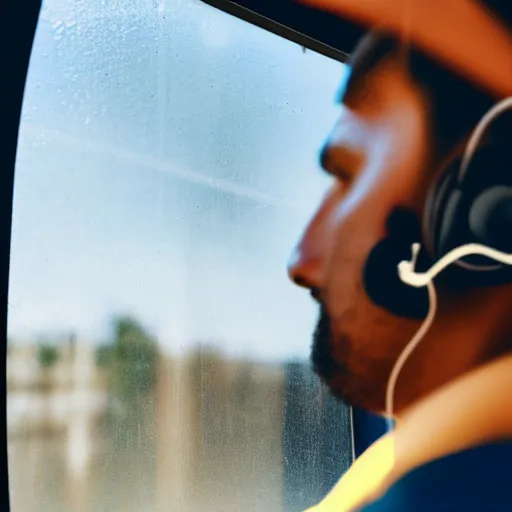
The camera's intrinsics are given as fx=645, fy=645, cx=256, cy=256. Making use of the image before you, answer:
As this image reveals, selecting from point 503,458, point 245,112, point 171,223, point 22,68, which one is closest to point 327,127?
point 245,112

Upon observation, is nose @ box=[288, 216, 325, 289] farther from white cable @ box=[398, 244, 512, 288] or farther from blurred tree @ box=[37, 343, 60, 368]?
blurred tree @ box=[37, 343, 60, 368]

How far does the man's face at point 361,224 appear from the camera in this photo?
1275mm

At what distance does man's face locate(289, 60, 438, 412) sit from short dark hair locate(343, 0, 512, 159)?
21 mm

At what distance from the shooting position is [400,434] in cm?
128

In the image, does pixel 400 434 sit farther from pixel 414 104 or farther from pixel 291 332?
pixel 414 104

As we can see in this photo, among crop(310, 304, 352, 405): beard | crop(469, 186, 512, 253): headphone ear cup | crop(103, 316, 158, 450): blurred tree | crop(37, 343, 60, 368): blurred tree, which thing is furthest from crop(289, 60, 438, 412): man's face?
crop(37, 343, 60, 368): blurred tree

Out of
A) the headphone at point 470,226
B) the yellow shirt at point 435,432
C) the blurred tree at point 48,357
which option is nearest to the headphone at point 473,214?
the headphone at point 470,226

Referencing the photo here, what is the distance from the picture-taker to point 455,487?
1244 mm

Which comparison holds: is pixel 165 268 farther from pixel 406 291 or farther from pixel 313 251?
pixel 406 291

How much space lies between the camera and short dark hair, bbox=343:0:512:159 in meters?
1.34

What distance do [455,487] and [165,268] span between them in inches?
27.5

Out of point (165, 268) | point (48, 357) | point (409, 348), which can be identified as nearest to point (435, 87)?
point (409, 348)

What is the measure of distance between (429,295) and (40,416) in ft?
2.51

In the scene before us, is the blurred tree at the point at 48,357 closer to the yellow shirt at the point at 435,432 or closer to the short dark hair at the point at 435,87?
the yellow shirt at the point at 435,432
